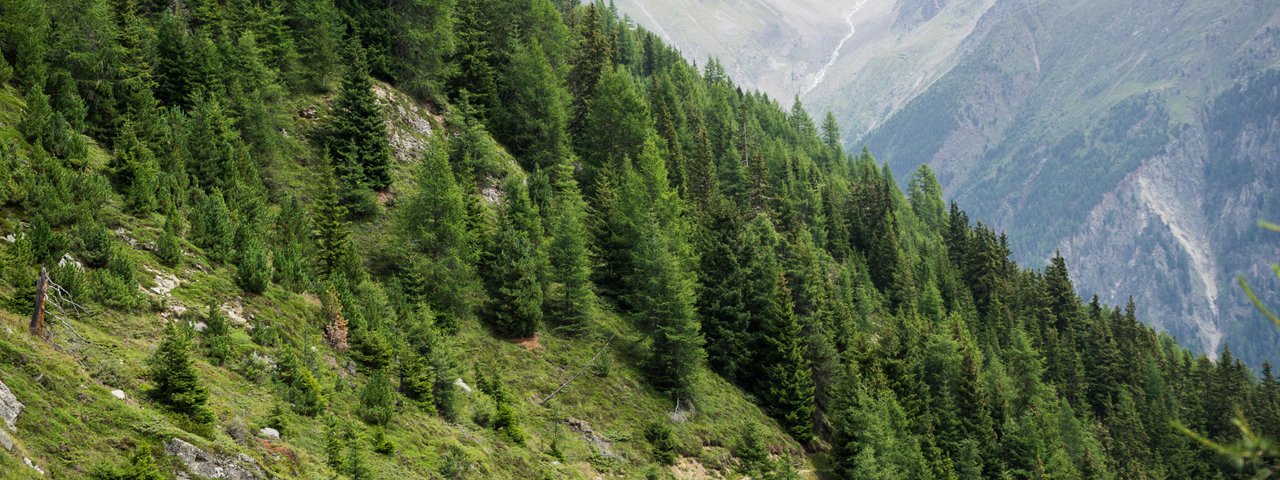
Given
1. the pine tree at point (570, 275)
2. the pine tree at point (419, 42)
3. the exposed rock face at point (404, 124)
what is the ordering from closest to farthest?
the pine tree at point (570, 275)
the exposed rock face at point (404, 124)
the pine tree at point (419, 42)

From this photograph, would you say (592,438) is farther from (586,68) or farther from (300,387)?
(586,68)

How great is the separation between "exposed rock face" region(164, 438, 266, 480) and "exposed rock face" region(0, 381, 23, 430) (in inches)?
118

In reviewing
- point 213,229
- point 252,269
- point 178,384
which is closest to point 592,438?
point 252,269

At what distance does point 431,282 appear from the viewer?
41.9 metres

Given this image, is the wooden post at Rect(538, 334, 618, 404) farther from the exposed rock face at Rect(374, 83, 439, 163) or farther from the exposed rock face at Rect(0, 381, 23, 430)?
the exposed rock face at Rect(0, 381, 23, 430)

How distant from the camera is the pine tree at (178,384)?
67.0 ft

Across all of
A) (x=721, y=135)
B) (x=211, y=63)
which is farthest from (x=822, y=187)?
(x=211, y=63)

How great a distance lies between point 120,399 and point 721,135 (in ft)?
288

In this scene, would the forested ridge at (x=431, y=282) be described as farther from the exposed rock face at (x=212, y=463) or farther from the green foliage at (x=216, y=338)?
the exposed rock face at (x=212, y=463)

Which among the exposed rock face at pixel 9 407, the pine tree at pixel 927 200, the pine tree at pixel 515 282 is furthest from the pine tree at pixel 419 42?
the pine tree at pixel 927 200

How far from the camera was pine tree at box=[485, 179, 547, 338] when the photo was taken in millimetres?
44531

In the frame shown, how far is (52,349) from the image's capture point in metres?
19.7

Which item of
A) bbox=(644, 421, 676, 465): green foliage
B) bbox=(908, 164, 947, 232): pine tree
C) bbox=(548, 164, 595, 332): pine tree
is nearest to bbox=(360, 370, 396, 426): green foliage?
bbox=(644, 421, 676, 465): green foliage

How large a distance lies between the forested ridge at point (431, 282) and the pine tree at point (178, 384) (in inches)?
2.9
